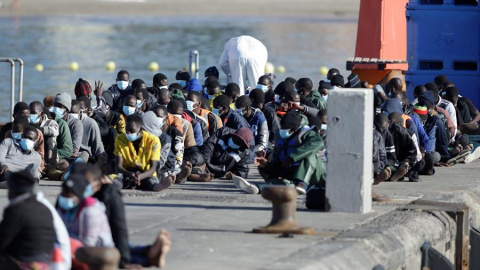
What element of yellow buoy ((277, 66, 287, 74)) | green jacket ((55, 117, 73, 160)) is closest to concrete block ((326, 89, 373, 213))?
green jacket ((55, 117, 73, 160))

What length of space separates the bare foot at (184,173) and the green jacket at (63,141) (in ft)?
5.27

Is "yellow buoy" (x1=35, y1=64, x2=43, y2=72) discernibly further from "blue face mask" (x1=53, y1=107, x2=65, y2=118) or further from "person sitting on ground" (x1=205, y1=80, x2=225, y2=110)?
"blue face mask" (x1=53, y1=107, x2=65, y2=118)

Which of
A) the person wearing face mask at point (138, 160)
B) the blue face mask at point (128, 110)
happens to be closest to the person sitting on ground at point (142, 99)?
the blue face mask at point (128, 110)

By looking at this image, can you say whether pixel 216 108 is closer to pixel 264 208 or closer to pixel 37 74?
pixel 264 208

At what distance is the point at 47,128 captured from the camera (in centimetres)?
1662

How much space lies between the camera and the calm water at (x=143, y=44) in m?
49.5

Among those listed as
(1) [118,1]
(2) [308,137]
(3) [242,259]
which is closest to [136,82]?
(2) [308,137]

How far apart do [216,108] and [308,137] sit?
4.67 m

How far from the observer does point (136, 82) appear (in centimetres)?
1997

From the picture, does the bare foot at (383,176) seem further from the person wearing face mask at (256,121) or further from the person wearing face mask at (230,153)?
the person wearing face mask at (256,121)

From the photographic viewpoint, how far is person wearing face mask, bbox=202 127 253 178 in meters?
16.9

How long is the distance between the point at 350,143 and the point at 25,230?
15.3 ft

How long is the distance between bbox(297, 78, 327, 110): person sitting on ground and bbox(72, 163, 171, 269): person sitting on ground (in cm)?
1012

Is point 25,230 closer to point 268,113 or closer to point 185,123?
point 185,123
